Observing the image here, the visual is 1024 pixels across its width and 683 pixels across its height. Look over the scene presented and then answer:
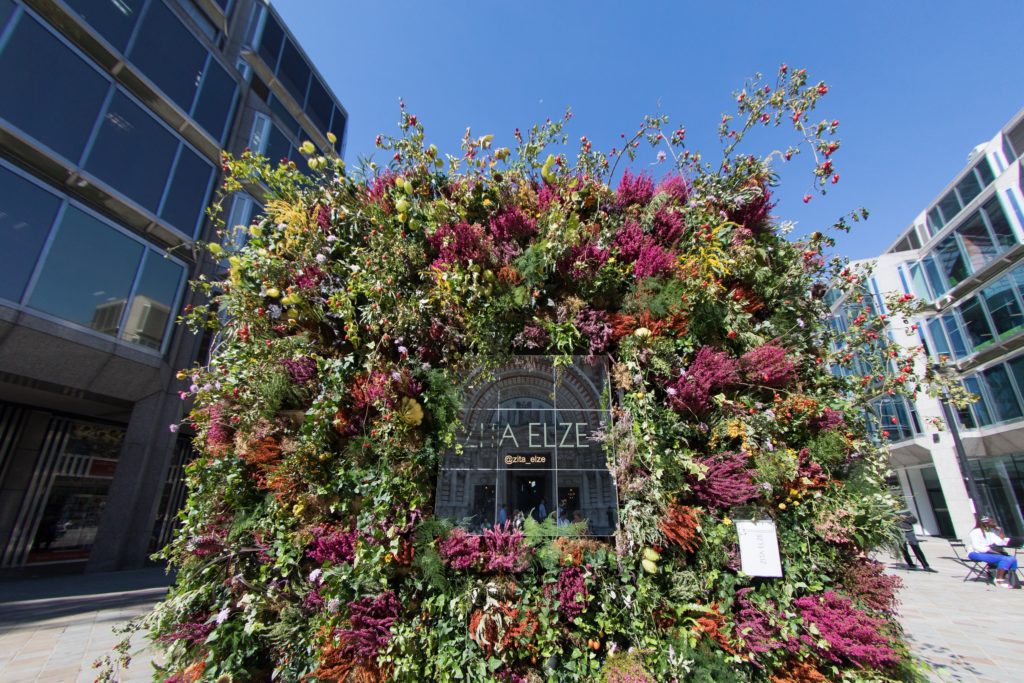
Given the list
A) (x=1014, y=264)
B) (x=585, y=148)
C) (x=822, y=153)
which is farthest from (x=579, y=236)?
(x=1014, y=264)

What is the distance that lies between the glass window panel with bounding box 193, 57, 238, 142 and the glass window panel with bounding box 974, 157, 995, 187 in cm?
3502

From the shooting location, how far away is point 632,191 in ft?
12.8

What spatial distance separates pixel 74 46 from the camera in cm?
1046

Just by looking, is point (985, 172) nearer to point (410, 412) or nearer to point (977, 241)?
point (977, 241)

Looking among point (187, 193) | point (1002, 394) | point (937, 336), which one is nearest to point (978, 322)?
point (937, 336)

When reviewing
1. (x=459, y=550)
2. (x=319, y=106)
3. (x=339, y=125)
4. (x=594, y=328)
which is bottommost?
(x=459, y=550)

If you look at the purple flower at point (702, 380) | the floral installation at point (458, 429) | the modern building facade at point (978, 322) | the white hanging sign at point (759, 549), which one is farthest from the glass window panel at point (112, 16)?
the modern building facade at point (978, 322)

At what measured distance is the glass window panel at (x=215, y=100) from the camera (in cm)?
1412

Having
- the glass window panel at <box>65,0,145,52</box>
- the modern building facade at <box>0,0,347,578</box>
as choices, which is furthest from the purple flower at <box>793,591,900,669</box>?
the glass window panel at <box>65,0,145,52</box>

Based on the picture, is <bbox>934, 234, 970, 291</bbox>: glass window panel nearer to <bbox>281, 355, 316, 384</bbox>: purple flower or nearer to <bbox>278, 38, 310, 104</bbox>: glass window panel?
<bbox>281, 355, 316, 384</bbox>: purple flower

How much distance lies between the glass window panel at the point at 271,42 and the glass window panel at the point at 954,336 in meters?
37.2

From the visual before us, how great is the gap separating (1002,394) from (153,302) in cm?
3529

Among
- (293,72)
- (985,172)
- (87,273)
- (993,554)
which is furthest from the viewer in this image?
(985,172)

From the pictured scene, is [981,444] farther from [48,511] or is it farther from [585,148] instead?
[48,511]
